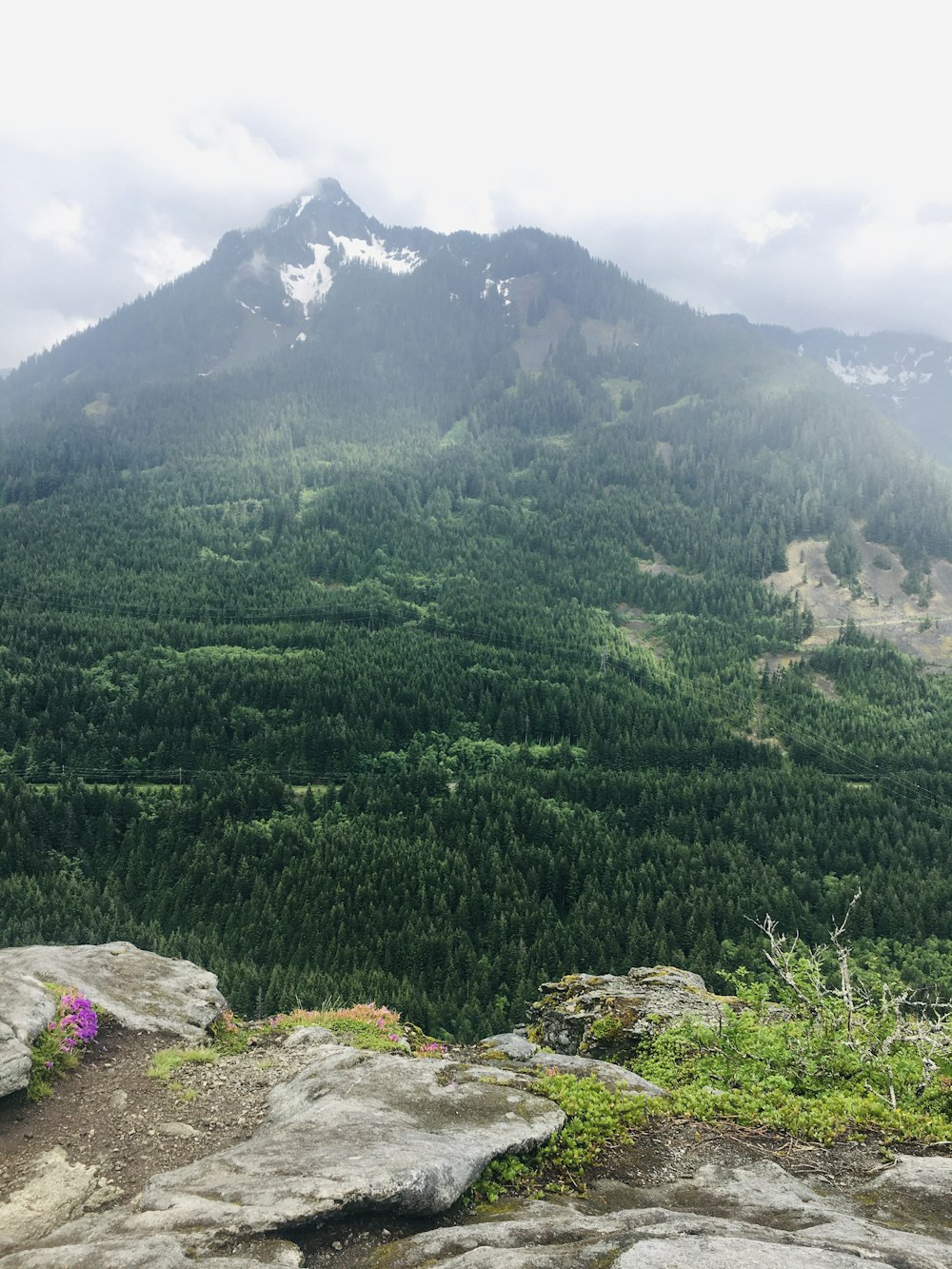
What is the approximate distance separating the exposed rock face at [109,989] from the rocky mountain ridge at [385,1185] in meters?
0.31

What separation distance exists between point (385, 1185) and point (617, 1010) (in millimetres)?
19605

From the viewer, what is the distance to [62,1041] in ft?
54.4

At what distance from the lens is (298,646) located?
5871 inches

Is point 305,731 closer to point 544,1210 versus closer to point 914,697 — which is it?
point 544,1210

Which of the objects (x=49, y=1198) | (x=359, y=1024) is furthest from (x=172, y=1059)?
(x=359, y=1024)

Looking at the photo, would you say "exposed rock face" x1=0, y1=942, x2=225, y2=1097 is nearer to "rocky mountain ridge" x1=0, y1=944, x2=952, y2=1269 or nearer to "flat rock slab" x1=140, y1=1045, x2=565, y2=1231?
"rocky mountain ridge" x1=0, y1=944, x2=952, y2=1269

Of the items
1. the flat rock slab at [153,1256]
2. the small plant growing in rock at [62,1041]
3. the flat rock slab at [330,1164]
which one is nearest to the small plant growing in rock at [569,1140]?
the flat rock slab at [330,1164]

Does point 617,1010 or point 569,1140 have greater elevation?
point 569,1140

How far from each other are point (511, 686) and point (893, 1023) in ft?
389

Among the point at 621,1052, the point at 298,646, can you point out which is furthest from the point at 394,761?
the point at 621,1052

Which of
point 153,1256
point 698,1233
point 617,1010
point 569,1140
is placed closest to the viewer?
point 153,1256

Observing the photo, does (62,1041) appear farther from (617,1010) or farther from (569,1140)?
(617,1010)

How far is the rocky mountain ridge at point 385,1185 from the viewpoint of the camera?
8484 mm

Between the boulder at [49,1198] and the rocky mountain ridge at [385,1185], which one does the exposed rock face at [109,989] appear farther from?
the boulder at [49,1198]
